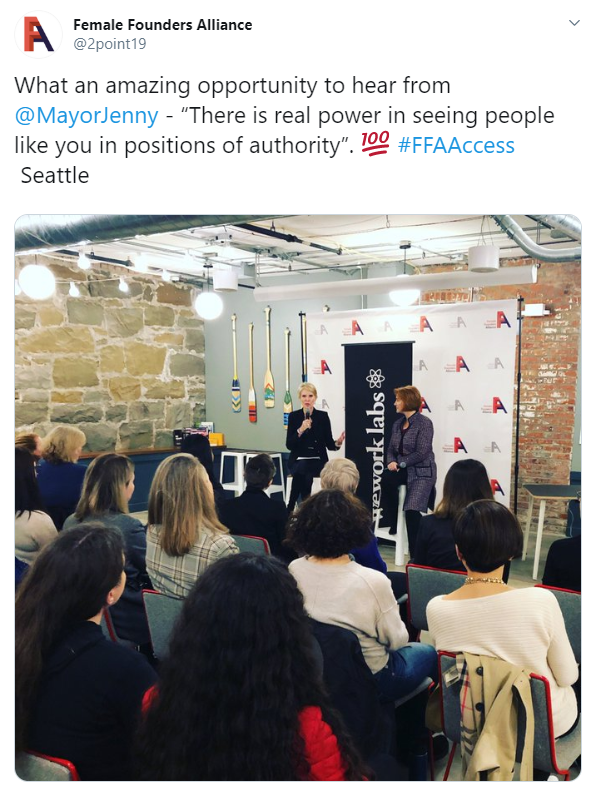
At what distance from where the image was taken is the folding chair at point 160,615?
1827 millimetres

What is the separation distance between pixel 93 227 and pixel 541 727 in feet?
7.62

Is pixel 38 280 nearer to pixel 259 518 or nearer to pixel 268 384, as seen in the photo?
pixel 259 518

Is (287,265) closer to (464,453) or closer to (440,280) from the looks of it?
(440,280)

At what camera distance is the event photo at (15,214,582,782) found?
3.11ft

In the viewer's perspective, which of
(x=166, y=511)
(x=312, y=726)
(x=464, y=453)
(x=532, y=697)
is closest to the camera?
(x=312, y=726)

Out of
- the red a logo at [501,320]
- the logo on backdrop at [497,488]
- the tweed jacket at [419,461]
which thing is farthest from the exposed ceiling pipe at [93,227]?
the logo on backdrop at [497,488]

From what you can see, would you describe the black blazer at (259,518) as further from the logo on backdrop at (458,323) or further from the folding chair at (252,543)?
the logo on backdrop at (458,323)

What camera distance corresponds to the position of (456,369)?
15.3ft

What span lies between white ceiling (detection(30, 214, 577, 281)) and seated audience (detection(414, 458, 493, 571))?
2346mm
